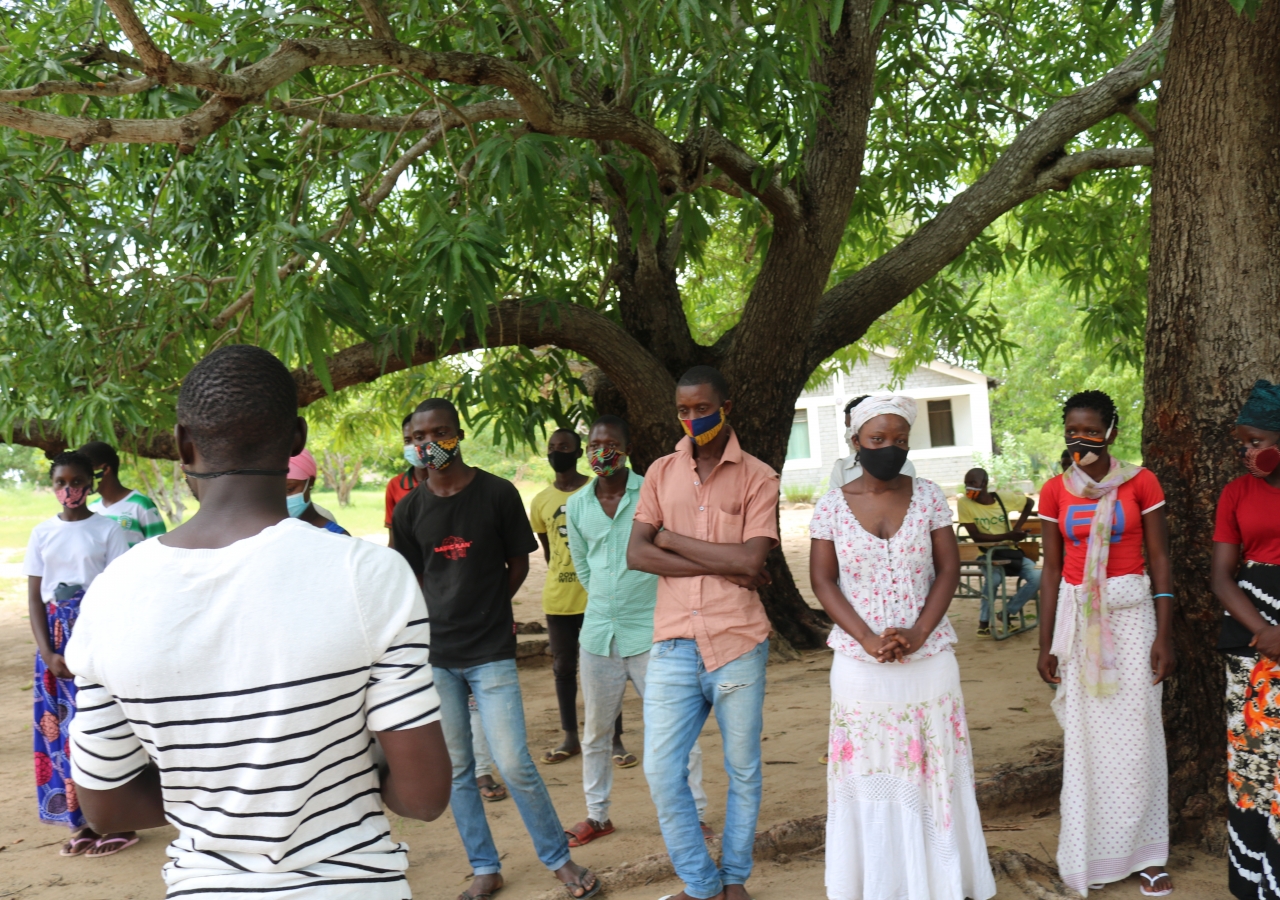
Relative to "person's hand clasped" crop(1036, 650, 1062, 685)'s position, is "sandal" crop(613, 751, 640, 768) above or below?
below

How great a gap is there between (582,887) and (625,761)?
6.55 feet

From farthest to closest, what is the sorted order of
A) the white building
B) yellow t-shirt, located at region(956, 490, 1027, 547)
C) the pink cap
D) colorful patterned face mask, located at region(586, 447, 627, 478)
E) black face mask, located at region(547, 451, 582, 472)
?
1. the white building
2. yellow t-shirt, located at region(956, 490, 1027, 547)
3. black face mask, located at region(547, 451, 582, 472)
4. colorful patterned face mask, located at region(586, 447, 627, 478)
5. the pink cap

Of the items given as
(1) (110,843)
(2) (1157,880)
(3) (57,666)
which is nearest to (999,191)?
(2) (1157,880)

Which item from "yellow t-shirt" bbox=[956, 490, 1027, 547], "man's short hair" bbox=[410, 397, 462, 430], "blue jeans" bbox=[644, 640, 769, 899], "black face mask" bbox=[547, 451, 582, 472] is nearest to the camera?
"blue jeans" bbox=[644, 640, 769, 899]

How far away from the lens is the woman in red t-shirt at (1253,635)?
3588 millimetres

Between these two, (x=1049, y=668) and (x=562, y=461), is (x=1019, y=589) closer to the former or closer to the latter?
(x=562, y=461)

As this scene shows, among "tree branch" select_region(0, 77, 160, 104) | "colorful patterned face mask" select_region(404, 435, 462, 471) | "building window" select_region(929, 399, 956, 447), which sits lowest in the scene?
"colorful patterned face mask" select_region(404, 435, 462, 471)

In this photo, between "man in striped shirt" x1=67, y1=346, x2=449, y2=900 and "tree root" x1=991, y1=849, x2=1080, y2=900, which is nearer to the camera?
"man in striped shirt" x1=67, y1=346, x2=449, y2=900

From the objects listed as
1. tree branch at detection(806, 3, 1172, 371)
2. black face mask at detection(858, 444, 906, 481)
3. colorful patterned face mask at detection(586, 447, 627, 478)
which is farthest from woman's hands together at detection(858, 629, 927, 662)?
tree branch at detection(806, 3, 1172, 371)

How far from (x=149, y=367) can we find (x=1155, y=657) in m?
5.51

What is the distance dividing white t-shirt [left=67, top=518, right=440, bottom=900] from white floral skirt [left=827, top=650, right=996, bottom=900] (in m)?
→ 2.36

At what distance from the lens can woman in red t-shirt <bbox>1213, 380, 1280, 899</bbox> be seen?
141 inches

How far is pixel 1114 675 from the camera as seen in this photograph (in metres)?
3.98

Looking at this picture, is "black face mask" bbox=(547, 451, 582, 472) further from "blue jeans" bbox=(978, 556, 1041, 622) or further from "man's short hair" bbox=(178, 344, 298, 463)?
"man's short hair" bbox=(178, 344, 298, 463)
